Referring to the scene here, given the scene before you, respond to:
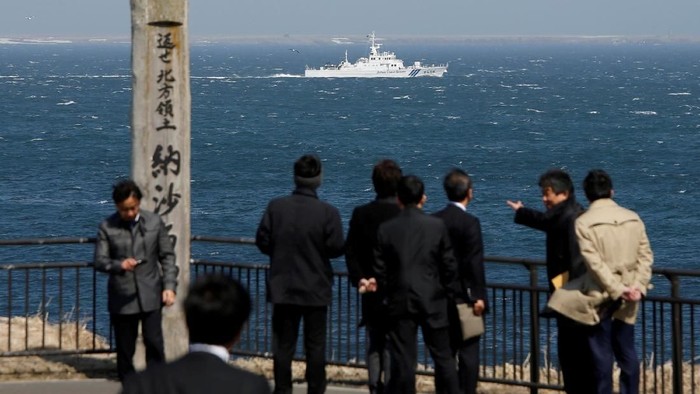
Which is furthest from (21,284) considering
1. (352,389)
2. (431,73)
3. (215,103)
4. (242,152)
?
(431,73)

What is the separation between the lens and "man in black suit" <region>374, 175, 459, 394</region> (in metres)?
8.23

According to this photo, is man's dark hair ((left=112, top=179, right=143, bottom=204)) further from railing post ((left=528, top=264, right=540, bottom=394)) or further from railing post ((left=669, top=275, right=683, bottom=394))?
railing post ((left=669, top=275, right=683, bottom=394))

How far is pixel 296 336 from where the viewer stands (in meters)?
8.85

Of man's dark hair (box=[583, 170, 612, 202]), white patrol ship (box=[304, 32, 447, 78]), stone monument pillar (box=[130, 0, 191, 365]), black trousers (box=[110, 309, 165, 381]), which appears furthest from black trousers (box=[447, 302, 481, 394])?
white patrol ship (box=[304, 32, 447, 78])

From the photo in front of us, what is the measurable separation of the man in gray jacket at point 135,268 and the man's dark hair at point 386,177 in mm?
1492

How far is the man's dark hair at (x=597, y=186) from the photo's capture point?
8555 millimetres

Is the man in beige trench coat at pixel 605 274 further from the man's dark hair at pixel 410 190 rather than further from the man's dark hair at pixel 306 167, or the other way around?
the man's dark hair at pixel 306 167

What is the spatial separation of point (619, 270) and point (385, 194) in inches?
59.6

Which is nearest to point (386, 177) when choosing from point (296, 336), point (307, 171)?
point (307, 171)

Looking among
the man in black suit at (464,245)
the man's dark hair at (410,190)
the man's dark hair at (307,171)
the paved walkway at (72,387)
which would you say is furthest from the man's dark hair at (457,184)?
the paved walkway at (72,387)

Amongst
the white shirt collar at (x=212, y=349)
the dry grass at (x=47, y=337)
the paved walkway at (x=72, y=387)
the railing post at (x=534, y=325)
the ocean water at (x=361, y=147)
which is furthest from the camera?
the ocean water at (x=361, y=147)

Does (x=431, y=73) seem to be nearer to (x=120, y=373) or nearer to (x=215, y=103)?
(x=215, y=103)

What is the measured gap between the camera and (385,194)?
8.71m

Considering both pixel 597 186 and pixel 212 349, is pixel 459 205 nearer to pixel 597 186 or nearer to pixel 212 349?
pixel 597 186
